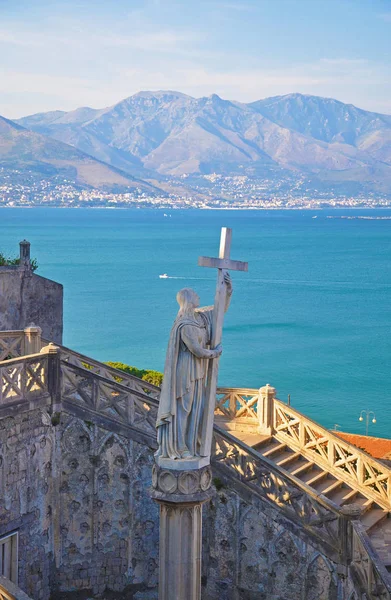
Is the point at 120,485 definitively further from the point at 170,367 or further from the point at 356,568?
the point at 170,367

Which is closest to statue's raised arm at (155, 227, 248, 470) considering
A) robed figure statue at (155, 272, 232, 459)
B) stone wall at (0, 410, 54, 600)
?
robed figure statue at (155, 272, 232, 459)

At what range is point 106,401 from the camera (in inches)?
659

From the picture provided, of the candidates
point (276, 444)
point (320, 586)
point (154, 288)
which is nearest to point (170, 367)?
point (320, 586)

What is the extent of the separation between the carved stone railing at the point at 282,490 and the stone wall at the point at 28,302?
943cm

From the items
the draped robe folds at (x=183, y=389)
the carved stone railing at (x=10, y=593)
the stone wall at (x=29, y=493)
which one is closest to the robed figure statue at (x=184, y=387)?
the draped robe folds at (x=183, y=389)

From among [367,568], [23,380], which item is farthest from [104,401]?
[367,568]

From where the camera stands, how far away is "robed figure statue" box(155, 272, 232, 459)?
412 inches

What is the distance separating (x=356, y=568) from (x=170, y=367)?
6.50 metres

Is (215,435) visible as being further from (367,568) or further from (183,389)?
(183,389)

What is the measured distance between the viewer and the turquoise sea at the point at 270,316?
76438 mm

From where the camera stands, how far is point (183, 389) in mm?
10469

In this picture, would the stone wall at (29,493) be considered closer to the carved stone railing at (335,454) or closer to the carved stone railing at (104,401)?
the carved stone railing at (104,401)

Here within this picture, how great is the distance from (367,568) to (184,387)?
235 inches

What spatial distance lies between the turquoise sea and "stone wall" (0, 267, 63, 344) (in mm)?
39678
